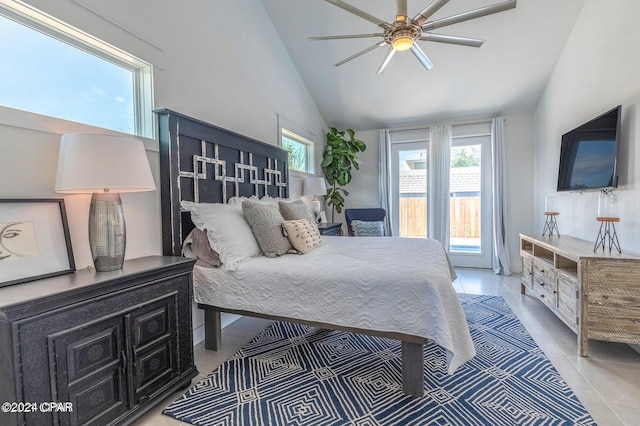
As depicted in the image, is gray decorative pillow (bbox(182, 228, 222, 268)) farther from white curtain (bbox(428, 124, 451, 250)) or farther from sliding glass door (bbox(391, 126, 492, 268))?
white curtain (bbox(428, 124, 451, 250))

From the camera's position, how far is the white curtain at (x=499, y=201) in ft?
15.4

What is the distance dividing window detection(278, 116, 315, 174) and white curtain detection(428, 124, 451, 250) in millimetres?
2048

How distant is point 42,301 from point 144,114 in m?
1.49

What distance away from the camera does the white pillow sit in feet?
7.03

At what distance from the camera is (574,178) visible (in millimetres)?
3041

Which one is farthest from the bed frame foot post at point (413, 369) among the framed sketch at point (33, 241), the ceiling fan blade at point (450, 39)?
the ceiling fan blade at point (450, 39)

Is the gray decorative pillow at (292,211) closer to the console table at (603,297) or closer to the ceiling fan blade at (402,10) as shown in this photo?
the ceiling fan blade at (402,10)

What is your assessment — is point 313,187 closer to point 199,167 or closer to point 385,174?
point 385,174

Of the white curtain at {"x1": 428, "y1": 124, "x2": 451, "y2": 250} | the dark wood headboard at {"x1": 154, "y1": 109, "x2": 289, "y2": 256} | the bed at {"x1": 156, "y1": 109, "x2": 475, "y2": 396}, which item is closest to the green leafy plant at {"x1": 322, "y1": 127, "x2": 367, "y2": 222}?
the white curtain at {"x1": 428, "y1": 124, "x2": 451, "y2": 250}

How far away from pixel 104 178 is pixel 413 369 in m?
1.93

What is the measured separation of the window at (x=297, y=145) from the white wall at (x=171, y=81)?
15 centimetres

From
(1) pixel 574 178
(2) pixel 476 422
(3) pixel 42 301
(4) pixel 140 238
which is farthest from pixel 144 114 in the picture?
(1) pixel 574 178

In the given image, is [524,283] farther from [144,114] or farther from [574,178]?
[144,114]

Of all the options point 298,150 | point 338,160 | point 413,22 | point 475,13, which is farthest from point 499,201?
point 413,22
